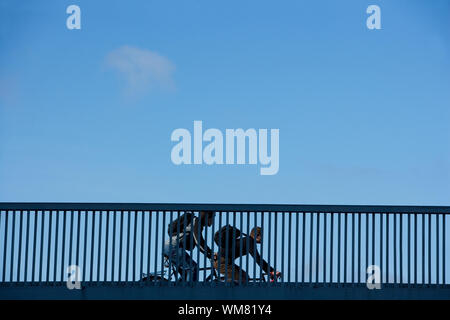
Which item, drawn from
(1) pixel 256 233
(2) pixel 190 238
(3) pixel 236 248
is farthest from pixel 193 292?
(1) pixel 256 233

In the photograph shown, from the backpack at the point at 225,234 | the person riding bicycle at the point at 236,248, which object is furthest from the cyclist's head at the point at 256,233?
the backpack at the point at 225,234

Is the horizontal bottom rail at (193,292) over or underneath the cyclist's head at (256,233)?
underneath

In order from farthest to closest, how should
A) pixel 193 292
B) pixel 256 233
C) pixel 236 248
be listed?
1. pixel 236 248
2. pixel 256 233
3. pixel 193 292

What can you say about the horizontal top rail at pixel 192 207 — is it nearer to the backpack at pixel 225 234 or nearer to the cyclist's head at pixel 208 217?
the cyclist's head at pixel 208 217

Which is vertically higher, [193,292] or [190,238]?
[190,238]

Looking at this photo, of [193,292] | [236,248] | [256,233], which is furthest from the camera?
[236,248]

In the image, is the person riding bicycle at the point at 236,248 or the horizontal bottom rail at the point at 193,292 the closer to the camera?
the person riding bicycle at the point at 236,248

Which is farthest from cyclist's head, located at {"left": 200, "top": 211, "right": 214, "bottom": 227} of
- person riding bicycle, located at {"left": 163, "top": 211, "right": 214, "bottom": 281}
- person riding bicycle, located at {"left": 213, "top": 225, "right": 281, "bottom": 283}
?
person riding bicycle, located at {"left": 213, "top": 225, "right": 281, "bottom": 283}

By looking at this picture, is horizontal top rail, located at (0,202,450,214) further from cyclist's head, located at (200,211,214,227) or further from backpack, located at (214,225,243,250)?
backpack, located at (214,225,243,250)

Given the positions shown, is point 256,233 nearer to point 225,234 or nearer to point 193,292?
point 225,234

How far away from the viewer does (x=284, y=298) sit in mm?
7371
